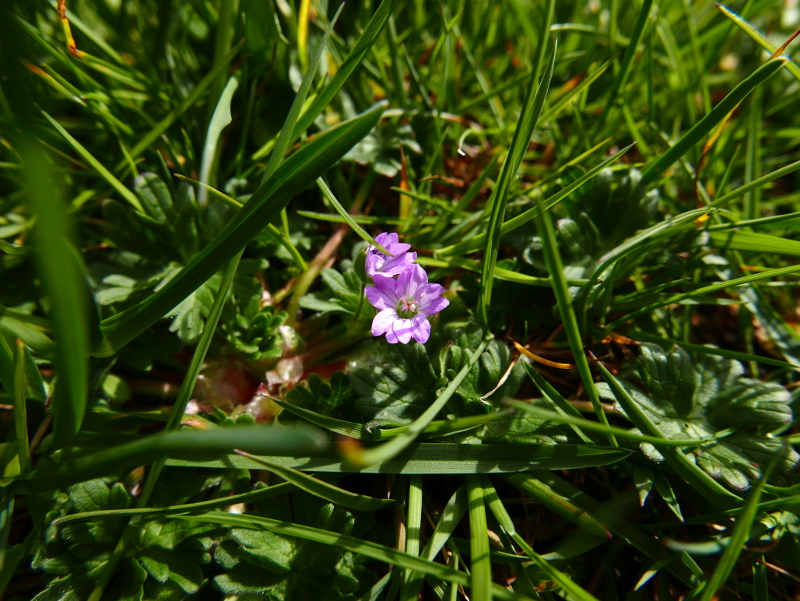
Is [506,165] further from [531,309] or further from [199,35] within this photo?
[199,35]

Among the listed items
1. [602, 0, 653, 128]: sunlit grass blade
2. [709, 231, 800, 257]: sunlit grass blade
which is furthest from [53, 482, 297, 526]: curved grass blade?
[602, 0, 653, 128]: sunlit grass blade

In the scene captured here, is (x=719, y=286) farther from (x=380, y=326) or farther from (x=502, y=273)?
(x=380, y=326)

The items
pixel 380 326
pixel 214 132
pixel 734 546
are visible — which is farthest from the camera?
pixel 214 132

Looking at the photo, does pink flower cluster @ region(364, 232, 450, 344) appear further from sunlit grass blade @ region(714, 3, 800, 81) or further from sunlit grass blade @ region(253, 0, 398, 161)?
sunlit grass blade @ region(714, 3, 800, 81)

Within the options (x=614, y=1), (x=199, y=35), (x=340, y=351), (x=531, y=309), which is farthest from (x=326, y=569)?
(x=614, y=1)

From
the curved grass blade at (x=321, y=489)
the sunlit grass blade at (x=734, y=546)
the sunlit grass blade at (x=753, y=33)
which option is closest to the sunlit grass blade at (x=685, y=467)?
the sunlit grass blade at (x=734, y=546)

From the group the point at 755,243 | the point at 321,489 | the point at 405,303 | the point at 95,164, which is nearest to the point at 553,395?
the point at 405,303

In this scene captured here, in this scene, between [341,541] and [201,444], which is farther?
[341,541]
